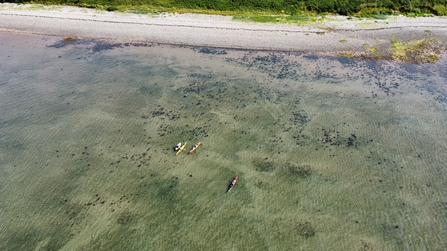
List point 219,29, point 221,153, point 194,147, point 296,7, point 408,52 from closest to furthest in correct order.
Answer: point 221,153, point 194,147, point 408,52, point 219,29, point 296,7

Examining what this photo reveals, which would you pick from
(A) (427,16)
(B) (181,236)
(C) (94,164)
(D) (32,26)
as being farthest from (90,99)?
(A) (427,16)

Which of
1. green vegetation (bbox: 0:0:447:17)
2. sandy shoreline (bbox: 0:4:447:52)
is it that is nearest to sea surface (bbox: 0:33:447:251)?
sandy shoreline (bbox: 0:4:447:52)

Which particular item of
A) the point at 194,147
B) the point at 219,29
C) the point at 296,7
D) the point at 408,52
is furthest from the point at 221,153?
the point at 296,7

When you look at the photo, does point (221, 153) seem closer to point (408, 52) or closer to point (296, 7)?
point (408, 52)

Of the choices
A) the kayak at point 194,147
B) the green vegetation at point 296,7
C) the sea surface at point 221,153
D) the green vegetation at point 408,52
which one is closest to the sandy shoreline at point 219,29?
the green vegetation at point 408,52

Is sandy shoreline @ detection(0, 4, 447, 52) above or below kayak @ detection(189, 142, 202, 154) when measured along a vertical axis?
above

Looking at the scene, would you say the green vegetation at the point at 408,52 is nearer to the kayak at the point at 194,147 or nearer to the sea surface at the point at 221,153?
the sea surface at the point at 221,153

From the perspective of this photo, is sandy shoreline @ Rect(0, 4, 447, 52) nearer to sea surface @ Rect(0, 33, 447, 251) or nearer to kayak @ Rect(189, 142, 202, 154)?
sea surface @ Rect(0, 33, 447, 251)
